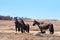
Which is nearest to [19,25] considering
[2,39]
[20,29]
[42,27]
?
[20,29]

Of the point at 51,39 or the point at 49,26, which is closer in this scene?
the point at 51,39

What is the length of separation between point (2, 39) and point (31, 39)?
2814mm

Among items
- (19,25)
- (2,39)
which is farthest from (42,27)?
(2,39)

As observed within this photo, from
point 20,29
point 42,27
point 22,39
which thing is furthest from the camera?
point 20,29

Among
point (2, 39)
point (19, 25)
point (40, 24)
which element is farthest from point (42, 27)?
point (2, 39)

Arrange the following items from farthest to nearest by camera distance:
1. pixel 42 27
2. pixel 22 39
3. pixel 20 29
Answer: pixel 20 29
pixel 42 27
pixel 22 39

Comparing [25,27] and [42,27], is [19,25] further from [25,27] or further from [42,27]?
[42,27]

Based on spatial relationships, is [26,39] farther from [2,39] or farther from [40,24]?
[40,24]

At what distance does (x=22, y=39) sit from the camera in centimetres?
2227

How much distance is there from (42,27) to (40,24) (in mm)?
559

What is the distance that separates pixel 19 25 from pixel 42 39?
14.0 metres

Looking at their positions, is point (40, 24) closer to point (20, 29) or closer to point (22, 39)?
point (20, 29)

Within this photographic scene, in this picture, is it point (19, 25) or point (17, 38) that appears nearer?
point (17, 38)

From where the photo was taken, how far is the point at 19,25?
1431 inches
